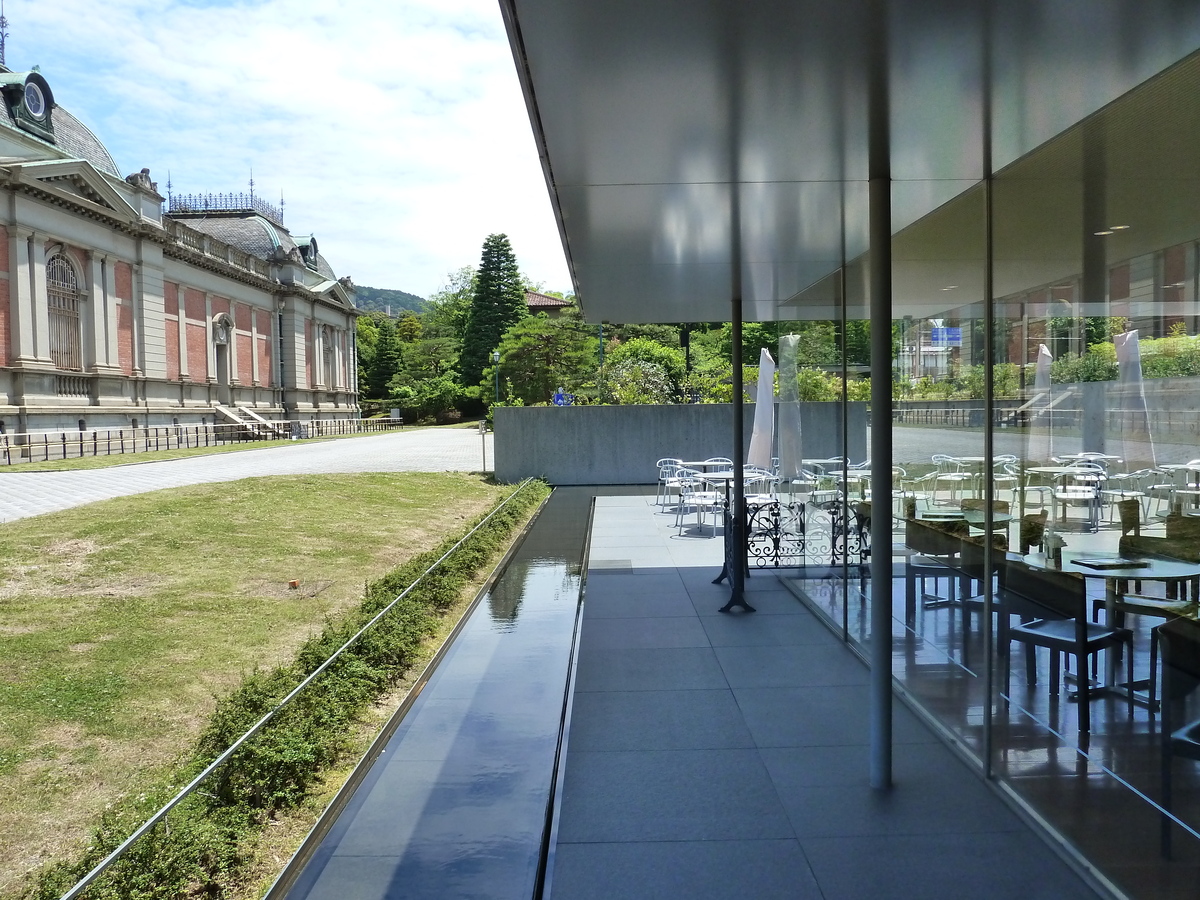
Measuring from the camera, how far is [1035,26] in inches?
102

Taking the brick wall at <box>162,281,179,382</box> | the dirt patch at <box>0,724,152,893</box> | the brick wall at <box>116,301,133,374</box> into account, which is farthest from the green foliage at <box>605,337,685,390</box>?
the dirt patch at <box>0,724,152,893</box>

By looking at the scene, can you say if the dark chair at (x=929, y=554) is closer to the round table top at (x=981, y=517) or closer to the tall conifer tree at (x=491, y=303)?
the round table top at (x=981, y=517)

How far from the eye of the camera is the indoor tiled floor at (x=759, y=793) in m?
3.63

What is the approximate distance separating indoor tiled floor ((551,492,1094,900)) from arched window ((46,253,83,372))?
34.5 meters

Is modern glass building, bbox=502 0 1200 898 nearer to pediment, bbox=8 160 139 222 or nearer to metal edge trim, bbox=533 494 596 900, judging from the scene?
metal edge trim, bbox=533 494 596 900

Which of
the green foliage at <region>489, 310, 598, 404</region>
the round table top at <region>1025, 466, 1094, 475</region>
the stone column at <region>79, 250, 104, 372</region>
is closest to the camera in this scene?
the round table top at <region>1025, 466, 1094, 475</region>

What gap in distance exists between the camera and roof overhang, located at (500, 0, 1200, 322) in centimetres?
260

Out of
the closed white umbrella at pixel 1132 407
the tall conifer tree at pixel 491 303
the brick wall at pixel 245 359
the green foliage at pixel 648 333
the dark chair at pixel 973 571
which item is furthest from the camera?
the tall conifer tree at pixel 491 303

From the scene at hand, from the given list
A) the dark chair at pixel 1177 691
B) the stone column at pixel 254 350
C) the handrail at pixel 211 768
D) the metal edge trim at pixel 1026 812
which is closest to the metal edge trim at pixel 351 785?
the handrail at pixel 211 768

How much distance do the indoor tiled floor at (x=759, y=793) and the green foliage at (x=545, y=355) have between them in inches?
1418

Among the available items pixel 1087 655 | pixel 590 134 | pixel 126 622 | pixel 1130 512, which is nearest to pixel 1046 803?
pixel 1087 655

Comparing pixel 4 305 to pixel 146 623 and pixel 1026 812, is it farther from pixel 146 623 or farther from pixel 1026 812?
pixel 1026 812

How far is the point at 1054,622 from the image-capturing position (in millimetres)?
4199

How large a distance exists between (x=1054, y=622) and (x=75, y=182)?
3936 cm
